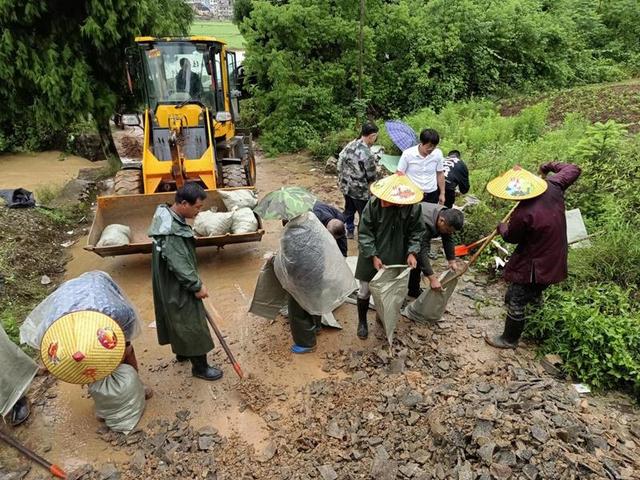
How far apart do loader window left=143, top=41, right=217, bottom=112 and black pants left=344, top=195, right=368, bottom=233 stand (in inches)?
121

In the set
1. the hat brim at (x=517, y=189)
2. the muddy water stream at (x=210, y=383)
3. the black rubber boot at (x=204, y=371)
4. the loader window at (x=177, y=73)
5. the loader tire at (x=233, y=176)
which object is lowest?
the muddy water stream at (x=210, y=383)

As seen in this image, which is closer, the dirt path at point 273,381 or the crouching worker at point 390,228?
the dirt path at point 273,381

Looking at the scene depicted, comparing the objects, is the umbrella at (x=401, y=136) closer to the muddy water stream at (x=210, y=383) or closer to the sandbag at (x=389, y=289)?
the muddy water stream at (x=210, y=383)

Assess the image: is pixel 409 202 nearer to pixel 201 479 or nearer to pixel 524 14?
pixel 201 479

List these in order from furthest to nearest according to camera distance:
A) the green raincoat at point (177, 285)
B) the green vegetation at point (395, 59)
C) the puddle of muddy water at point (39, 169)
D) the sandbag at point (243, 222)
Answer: the green vegetation at point (395, 59)
the puddle of muddy water at point (39, 169)
the sandbag at point (243, 222)
the green raincoat at point (177, 285)

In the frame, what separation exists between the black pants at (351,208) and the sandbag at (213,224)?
61.9 inches

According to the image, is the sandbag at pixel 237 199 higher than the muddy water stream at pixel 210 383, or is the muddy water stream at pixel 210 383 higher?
the sandbag at pixel 237 199

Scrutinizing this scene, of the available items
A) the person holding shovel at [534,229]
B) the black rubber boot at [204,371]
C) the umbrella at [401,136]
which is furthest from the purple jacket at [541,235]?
the umbrella at [401,136]

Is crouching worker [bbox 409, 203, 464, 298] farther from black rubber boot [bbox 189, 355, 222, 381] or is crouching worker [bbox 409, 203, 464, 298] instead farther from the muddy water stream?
black rubber boot [bbox 189, 355, 222, 381]

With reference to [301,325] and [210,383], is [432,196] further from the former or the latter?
[210,383]

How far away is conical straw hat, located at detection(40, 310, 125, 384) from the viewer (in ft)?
9.27

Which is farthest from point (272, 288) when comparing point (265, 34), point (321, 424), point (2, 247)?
point (265, 34)

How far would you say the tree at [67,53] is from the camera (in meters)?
7.83

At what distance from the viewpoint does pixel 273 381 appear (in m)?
3.91
